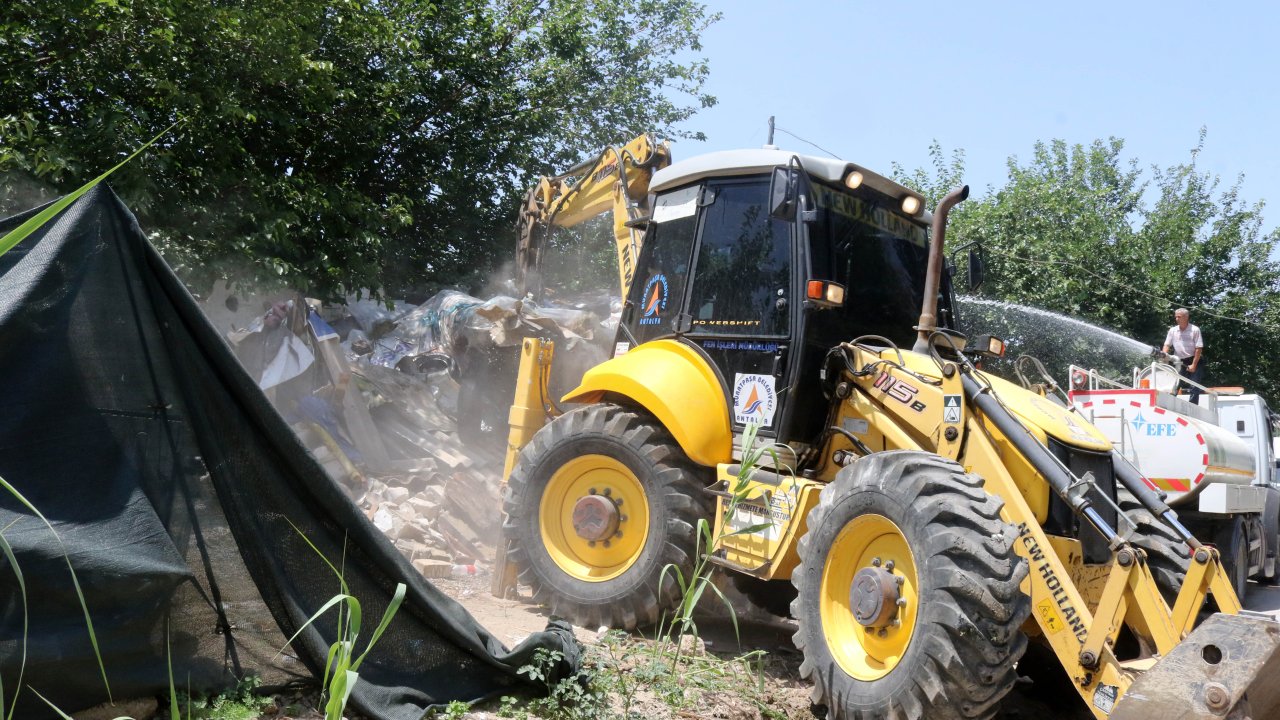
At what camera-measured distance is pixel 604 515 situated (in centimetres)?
595

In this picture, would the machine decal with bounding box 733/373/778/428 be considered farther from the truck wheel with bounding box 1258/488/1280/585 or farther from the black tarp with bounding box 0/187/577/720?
the truck wheel with bounding box 1258/488/1280/585

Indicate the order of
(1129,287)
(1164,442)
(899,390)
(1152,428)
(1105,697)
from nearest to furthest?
(1105,697)
(899,390)
(1164,442)
(1152,428)
(1129,287)

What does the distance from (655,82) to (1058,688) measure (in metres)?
A: 16.4

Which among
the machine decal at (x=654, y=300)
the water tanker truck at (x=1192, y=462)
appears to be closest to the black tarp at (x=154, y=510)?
the machine decal at (x=654, y=300)

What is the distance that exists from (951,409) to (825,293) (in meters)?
0.96

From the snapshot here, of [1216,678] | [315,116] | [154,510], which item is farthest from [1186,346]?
[154,510]

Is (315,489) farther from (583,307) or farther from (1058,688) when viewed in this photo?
(583,307)

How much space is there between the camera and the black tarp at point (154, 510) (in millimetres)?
3004

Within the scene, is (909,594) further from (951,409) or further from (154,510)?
(154,510)

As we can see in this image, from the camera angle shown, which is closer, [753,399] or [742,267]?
[753,399]

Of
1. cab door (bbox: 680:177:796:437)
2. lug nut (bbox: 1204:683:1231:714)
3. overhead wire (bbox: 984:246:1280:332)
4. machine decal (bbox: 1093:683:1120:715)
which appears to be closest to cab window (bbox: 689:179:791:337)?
cab door (bbox: 680:177:796:437)

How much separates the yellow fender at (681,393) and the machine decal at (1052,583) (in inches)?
74.8

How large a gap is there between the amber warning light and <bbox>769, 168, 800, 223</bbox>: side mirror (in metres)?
0.42

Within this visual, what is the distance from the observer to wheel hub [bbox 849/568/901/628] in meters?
4.27
